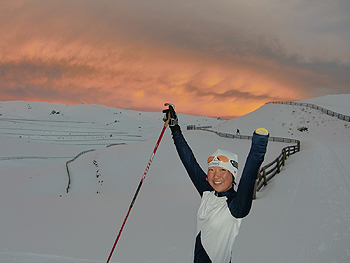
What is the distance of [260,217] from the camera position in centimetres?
709

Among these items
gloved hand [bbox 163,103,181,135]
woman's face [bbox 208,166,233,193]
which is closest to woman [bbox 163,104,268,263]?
woman's face [bbox 208,166,233,193]

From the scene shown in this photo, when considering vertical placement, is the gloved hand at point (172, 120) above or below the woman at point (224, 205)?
above

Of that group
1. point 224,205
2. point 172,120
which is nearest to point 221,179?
point 224,205

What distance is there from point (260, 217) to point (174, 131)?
18.5 feet

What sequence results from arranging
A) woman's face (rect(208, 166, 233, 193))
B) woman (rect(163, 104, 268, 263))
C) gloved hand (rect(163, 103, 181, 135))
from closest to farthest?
woman (rect(163, 104, 268, 263)) → woman's face (rect(208, 166, 233, 193)) → gloved hand (rect(163, 103, 181, 135))

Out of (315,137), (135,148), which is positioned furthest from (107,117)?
(315,137)

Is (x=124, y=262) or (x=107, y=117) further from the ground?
(x=107, y=117)

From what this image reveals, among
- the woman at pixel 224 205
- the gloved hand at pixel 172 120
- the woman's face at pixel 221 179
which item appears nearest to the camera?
the woman at pixel 224 205

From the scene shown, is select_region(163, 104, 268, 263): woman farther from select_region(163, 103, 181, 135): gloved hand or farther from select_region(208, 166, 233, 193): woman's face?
select_region(163, 103, 181, 135): gloved hand

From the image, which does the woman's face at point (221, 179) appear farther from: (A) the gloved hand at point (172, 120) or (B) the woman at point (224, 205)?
(A) the gloved hand at point (172, 120)

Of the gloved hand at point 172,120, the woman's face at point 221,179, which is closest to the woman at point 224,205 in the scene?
the woman's face at point 221,179

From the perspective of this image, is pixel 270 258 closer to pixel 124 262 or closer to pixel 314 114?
pixel 124 262

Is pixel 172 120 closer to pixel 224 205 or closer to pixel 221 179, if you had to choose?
pixel 221 179

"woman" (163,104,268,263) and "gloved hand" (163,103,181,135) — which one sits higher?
"gloved hand" (163,103,181,135)
